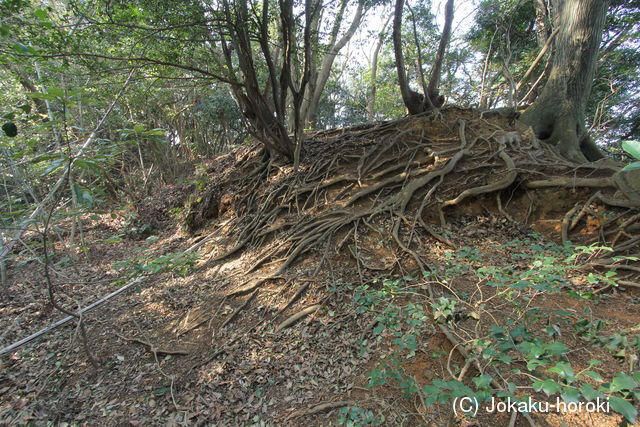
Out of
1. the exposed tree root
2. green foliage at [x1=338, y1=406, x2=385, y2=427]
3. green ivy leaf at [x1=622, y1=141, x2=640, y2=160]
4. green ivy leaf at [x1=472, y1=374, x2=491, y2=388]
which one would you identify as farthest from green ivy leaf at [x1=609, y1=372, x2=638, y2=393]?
the exposed tree root

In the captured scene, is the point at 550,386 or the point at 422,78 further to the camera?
the point at 422,78

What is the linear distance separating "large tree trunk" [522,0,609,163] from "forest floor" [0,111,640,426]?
2.03 feet

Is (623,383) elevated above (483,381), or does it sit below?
above

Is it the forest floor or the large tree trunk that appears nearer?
the forest floor

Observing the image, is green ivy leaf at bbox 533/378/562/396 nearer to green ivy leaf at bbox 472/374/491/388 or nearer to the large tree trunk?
green ivy leaf at bbox 472/374/491/388

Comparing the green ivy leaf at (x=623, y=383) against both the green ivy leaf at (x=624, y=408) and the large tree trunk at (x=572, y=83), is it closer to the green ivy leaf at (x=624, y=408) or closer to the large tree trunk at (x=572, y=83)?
the green ivy leaf at (x=624, y=408)

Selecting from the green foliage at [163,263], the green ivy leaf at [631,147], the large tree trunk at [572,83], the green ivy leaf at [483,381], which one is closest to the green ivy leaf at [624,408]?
the green ivy leaf at [483,381]

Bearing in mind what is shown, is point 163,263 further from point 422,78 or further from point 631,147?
point 422,78

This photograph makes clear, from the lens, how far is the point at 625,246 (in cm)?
313

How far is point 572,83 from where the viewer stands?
15.9 feet

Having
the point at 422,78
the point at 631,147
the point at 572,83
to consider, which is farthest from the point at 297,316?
the point at 572,83

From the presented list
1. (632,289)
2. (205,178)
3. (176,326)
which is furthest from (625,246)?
(205,178)

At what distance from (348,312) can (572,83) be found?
539 cm

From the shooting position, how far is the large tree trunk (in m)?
4.60
